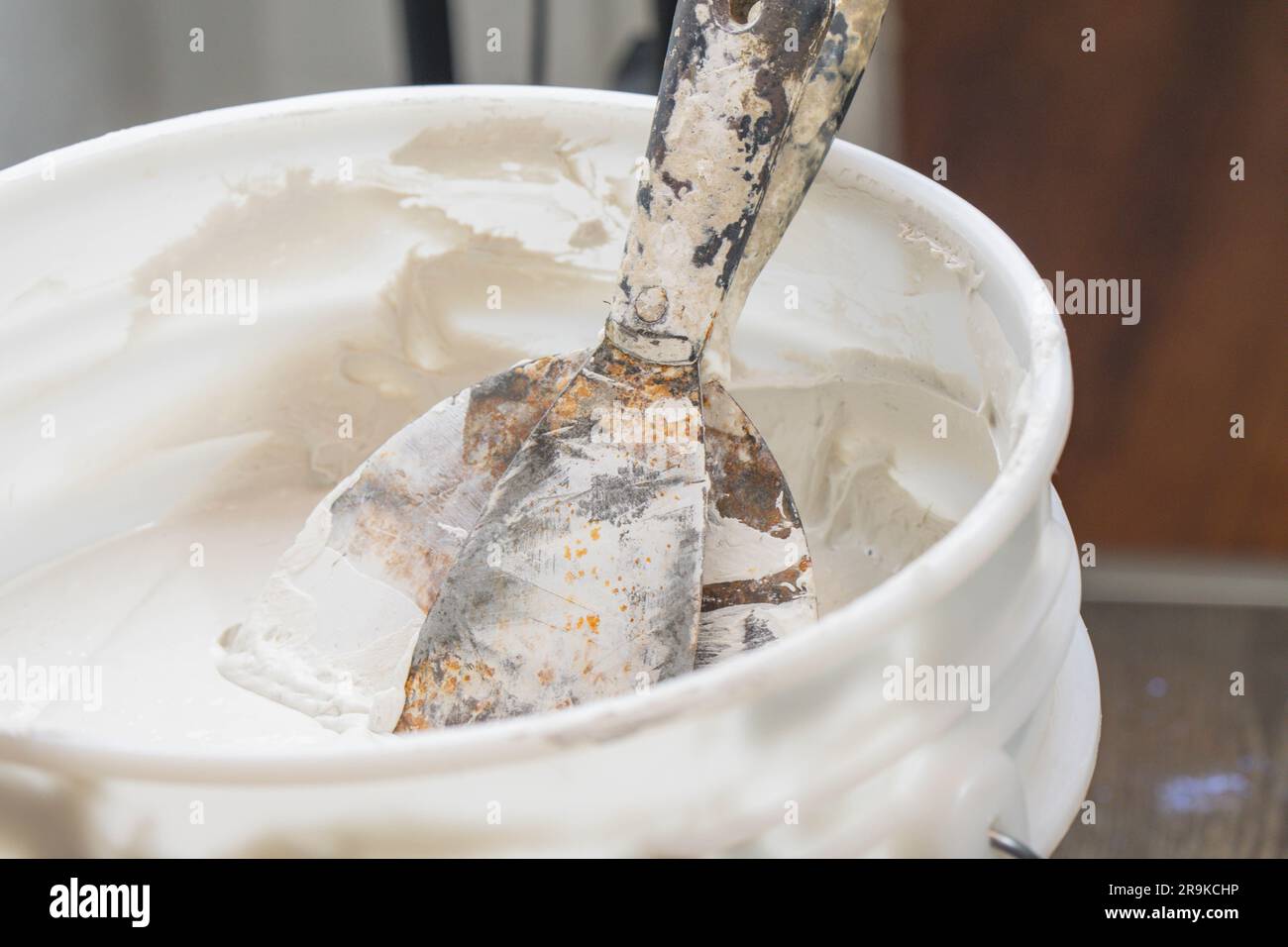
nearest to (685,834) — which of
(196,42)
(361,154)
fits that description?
(361,154)

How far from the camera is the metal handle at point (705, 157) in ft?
1.28

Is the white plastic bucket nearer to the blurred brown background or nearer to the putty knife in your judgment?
the putty knife

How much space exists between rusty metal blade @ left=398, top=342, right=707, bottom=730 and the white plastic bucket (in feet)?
0.35

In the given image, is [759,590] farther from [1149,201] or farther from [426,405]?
[1149,201]

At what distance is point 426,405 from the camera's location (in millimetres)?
646

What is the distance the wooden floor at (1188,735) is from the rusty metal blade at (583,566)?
17.8 inches

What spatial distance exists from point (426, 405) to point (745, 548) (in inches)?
9.5

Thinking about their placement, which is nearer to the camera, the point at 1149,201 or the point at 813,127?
the point at 813,127

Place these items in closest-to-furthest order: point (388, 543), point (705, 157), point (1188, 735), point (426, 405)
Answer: point (705, 157) → point (388, 543) → point (426, 405) → point (1188, 735)

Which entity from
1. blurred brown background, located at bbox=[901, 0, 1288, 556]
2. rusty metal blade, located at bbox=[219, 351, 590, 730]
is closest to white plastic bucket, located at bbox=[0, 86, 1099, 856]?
rusty metal blade, located at bbox=[219, 351, 590, 730]

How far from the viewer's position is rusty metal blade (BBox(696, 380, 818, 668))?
0.45 metres

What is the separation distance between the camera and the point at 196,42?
3.05 ft

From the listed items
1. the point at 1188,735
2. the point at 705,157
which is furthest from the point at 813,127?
the point at 1188,735
